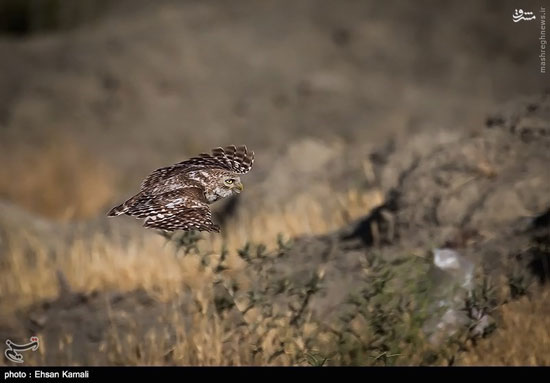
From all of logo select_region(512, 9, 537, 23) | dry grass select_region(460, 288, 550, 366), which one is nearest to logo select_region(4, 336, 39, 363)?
dry grass select_region(460, 288, 550, 366)

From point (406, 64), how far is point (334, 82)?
1.37 m

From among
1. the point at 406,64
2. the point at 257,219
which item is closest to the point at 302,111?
the point at 406,64

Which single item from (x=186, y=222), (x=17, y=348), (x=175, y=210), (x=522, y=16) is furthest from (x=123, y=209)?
(x=522, y=16)

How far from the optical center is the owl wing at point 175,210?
6.08 meters

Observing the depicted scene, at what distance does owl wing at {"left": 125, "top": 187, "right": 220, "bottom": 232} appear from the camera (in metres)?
6.08

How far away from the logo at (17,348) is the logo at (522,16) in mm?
11687

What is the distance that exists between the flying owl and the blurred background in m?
0.53

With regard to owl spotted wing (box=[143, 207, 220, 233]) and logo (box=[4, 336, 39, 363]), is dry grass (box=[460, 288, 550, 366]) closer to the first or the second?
owl spotted wing (box=[143, 207, 220, 233])

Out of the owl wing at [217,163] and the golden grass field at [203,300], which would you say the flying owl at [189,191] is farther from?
the golden grass field at [203,300]

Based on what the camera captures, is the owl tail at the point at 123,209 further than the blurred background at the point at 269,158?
No

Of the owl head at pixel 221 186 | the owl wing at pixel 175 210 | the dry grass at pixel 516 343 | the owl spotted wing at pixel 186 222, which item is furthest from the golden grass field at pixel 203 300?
the owl spotted wing at pixel 186 222

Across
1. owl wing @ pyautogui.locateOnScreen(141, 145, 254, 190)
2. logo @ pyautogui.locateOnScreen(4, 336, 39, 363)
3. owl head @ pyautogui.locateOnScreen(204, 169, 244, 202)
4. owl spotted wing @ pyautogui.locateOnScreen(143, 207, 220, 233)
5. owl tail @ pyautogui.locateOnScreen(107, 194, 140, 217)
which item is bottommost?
logo @ pyautogui.locateOnScreen(4, 336, 39, 363)

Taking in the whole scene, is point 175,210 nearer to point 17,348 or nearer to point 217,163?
point 217,163
